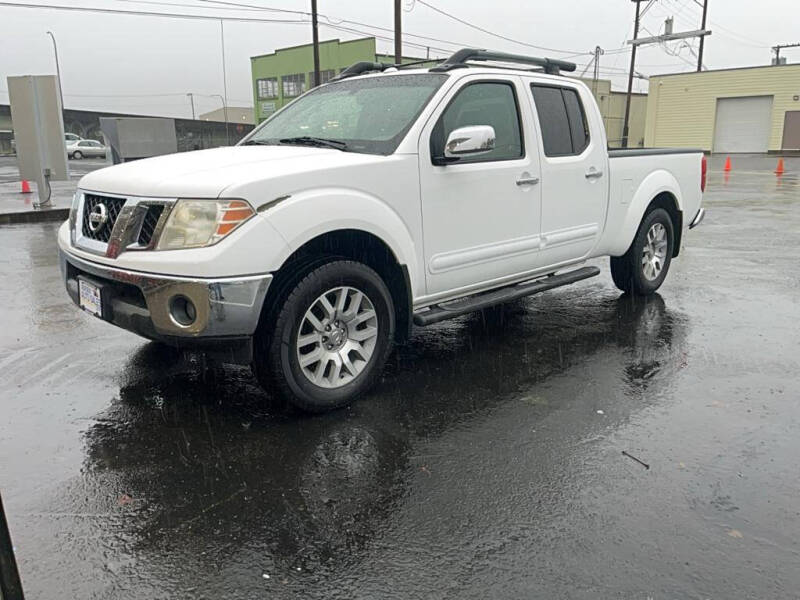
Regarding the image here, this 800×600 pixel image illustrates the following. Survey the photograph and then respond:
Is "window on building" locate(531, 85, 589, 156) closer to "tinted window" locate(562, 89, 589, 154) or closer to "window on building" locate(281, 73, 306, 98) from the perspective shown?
"tinted window" locate(562, 89, 589, 154)

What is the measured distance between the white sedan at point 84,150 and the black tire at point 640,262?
46.2 meters

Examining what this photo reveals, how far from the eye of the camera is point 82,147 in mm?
46438

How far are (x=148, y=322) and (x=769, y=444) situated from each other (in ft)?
10.7

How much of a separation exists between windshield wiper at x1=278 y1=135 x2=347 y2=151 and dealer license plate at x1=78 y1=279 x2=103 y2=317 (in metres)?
1.57

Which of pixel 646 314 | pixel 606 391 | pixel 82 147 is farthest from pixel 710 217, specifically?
pixel 82 147

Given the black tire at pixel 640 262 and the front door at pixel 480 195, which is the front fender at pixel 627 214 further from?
the front door at pixel 480 195

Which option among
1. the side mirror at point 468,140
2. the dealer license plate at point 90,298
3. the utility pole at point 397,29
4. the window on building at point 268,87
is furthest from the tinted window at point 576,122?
the window on building at point 268,87

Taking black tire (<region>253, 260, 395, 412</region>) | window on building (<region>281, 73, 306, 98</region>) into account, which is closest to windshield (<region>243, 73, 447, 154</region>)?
black tire (<region>253, 260, 395, 412</region>)

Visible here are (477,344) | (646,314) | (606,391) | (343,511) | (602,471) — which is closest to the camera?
(343,511)

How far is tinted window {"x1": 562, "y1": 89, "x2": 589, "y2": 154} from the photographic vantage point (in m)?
5.65

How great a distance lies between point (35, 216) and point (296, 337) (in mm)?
11488

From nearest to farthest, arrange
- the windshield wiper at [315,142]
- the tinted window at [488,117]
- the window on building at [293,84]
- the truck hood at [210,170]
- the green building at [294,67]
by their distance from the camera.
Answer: the truck hood at [210,170], the windshield wiper at [315,142], the tinted window at [488,117], the green building at [294,67], the window on building at [293,84]

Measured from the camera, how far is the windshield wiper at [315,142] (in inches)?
172

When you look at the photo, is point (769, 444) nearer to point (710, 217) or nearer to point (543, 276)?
point (543, 276)
